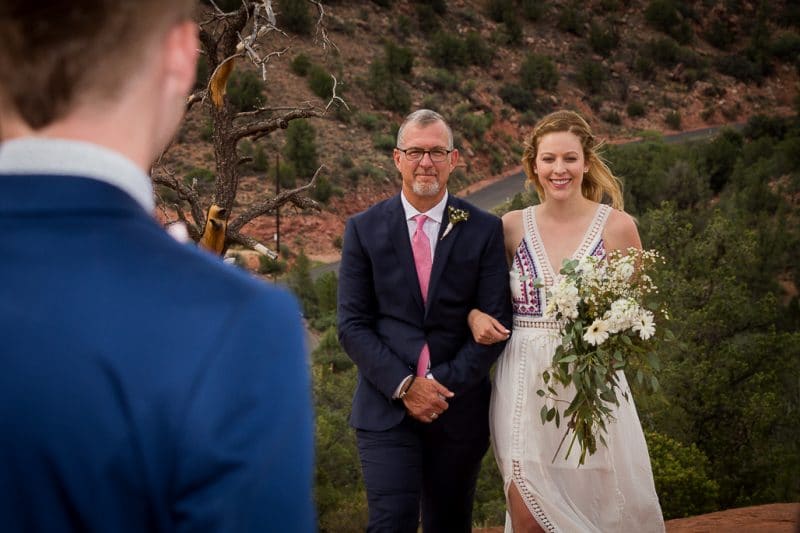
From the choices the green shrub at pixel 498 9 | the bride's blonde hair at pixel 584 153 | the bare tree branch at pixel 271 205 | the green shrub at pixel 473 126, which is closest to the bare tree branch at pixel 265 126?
the bare tree branch at pixel 271 205

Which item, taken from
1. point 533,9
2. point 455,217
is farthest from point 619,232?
point 533,9

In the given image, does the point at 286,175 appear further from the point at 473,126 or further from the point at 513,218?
the point at 513,218

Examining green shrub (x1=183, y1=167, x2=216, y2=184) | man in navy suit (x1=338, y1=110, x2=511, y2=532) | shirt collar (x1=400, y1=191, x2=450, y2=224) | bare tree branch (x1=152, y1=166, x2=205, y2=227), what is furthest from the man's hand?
green shrub (x1=183, y1=167, x2=216, y2=184)

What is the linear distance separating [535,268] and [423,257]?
0.55 meters

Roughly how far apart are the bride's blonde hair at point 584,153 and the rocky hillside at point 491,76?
24.7 meters

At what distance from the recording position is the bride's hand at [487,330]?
4410 mm

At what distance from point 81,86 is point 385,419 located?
11.7ft

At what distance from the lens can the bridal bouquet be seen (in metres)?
4.32

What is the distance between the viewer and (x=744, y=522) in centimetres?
655

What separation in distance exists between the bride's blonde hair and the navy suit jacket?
0.44m

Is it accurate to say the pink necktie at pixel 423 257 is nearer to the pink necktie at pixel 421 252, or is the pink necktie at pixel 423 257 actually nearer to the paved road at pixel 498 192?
the pink necktie at pixel 421 252

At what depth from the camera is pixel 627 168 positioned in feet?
81.3

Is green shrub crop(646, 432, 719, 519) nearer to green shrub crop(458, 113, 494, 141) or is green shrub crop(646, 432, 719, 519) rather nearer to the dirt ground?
the dirt ground

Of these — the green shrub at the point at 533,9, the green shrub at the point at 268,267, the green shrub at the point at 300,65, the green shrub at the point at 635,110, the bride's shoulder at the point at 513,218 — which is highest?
the green shrub at the point at 533,9
